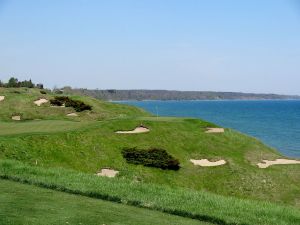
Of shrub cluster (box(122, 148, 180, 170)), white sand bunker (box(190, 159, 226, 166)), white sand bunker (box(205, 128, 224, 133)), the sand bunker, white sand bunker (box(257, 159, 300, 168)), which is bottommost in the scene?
white sand bunker (box(257, 159, 300, 168))

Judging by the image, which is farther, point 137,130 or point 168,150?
point 137,130

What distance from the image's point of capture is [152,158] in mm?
25094

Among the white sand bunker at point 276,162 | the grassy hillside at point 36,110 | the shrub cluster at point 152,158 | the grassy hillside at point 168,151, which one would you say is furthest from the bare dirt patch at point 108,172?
the grassy hillside at point 36,110

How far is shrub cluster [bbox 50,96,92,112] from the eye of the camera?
38.2 m

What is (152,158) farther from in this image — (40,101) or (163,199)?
(40,101)

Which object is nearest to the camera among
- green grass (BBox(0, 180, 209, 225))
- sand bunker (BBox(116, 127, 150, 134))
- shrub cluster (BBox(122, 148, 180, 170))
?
green grass (BBox(0, 180, 209, 225))

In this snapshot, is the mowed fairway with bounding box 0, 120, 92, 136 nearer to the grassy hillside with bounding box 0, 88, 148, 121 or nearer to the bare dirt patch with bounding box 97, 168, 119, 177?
the bare dirt patch with bounding box 97, 168, 119, 177

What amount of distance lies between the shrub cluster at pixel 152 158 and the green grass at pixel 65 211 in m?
12.8

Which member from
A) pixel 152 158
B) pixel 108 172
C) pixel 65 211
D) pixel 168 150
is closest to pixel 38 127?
pixel 108 172

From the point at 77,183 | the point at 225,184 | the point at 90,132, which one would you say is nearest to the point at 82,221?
the point at 77,183

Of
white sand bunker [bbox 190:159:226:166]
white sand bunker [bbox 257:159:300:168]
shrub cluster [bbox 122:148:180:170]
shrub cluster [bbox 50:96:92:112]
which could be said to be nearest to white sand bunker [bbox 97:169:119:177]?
shrub cluster [bbox 122:148:180:170]

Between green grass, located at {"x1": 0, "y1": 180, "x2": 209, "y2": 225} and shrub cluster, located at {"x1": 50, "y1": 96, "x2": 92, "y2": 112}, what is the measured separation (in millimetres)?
26294

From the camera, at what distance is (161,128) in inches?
1174

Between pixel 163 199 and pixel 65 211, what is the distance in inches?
131
